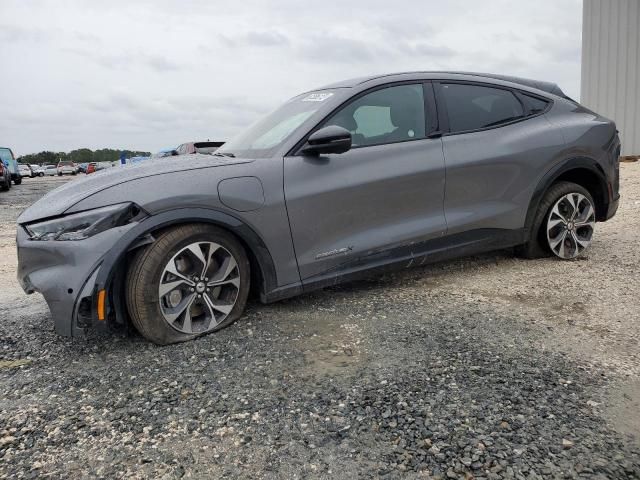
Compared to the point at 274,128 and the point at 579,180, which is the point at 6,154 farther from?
the point at 579,180

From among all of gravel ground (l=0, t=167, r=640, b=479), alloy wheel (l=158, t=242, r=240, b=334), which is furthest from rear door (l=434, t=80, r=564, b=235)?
alloy wheel (l=158, t=242, r=240, b=334)

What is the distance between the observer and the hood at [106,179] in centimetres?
296

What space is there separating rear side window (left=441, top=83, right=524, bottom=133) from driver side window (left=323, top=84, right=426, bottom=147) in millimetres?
270

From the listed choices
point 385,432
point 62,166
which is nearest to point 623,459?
point 385,432

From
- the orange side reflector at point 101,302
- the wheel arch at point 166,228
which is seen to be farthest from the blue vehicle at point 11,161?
the orange side reflector at point 101,302

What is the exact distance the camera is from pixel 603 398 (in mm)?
2291

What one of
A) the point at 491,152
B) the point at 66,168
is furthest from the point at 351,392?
the point at 66,168

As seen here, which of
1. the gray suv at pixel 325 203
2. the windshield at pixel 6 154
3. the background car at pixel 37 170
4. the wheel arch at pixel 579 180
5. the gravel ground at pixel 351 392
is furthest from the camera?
the background car at pixel 37 170

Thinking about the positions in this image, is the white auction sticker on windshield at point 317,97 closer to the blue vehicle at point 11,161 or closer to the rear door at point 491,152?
the rear door at point 491,152

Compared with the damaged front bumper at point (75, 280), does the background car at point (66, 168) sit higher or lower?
lower

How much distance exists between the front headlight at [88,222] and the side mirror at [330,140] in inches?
45.0

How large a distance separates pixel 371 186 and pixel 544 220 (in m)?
1.82

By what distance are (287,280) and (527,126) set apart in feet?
7.97

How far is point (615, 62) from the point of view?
14750 mm
